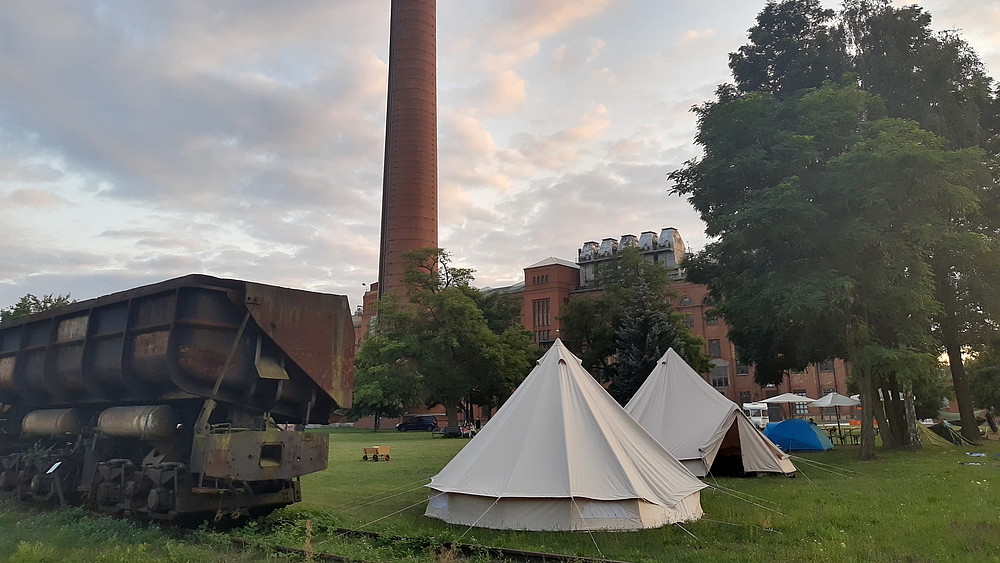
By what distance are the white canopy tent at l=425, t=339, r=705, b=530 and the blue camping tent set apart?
52.0 ft

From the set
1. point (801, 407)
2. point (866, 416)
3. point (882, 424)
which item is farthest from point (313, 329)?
point (801, 407)

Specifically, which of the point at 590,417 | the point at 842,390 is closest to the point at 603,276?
the point at 842,390

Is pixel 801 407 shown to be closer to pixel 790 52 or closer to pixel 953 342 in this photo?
pixel 953 342

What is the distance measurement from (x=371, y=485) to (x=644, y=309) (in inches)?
1226

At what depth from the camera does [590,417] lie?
949 centimetres

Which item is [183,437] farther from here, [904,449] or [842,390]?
[842,390]

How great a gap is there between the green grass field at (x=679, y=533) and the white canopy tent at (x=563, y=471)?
270 millimetres

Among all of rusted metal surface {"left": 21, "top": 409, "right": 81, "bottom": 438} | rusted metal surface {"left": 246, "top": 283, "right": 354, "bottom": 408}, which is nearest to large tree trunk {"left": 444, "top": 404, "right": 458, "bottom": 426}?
rusted metal surface {"left": 21, "top": 409, "right": 81, "bottom": 438}

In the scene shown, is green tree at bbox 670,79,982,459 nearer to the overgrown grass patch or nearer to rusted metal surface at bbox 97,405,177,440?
the overgrown grass patch

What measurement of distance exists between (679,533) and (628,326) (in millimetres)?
34841

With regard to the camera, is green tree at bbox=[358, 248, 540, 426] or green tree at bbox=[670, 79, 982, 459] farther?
green tree at bbox=[358, 248, 540, 426]

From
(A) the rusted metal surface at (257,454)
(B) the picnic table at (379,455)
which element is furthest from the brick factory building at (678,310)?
(A) the rusted metal surface at (257,454)

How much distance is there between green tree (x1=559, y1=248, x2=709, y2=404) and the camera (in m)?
41.0

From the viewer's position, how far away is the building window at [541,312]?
74.8 meters
